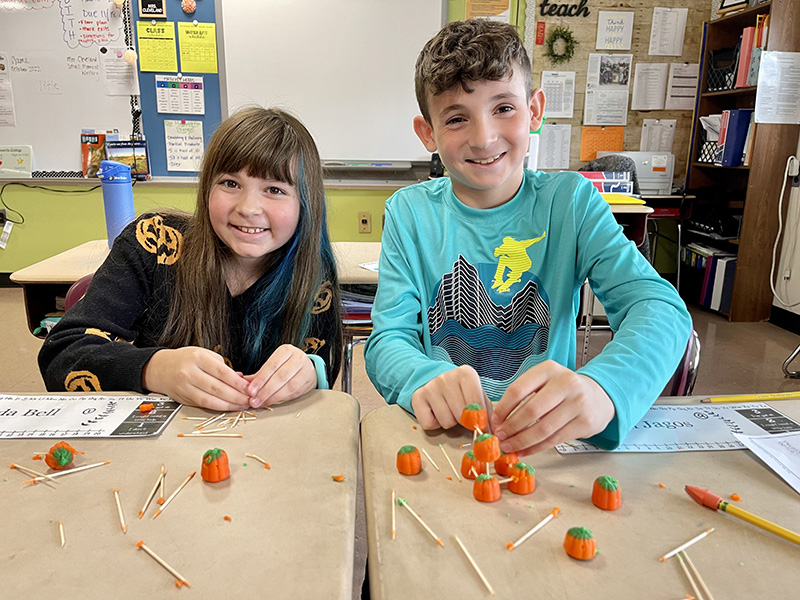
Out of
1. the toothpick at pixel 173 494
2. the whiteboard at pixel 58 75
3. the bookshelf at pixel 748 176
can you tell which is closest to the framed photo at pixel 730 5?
the bookshelf at pixel 748 176

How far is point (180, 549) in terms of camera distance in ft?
1.90

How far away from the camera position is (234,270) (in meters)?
1.42

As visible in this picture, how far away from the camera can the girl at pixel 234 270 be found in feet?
4.17

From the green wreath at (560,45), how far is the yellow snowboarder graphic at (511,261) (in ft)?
12.0

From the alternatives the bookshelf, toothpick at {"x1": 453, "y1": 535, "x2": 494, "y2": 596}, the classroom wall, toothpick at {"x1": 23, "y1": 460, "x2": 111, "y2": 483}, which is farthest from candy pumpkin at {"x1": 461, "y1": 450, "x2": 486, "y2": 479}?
the bookshelf

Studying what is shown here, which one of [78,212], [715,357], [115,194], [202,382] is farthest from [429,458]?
[78,212]

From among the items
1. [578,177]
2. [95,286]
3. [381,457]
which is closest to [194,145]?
[95,286]

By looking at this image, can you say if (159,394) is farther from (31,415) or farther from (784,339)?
(784,339)

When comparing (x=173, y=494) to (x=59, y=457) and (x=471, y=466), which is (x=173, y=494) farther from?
(x=471, y=466)

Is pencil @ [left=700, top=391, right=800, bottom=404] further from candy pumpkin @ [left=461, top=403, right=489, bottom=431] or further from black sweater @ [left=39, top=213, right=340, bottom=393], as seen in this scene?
black sweater @ [left=39, top=213, right=340, bottom=393]

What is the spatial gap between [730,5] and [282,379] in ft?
14.9

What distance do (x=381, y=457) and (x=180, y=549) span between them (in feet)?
0.91

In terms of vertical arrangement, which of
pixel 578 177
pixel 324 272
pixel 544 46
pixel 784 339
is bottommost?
pixel 784 339

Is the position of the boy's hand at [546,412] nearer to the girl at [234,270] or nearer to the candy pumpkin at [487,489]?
the candy pumpkin at [487,489]
